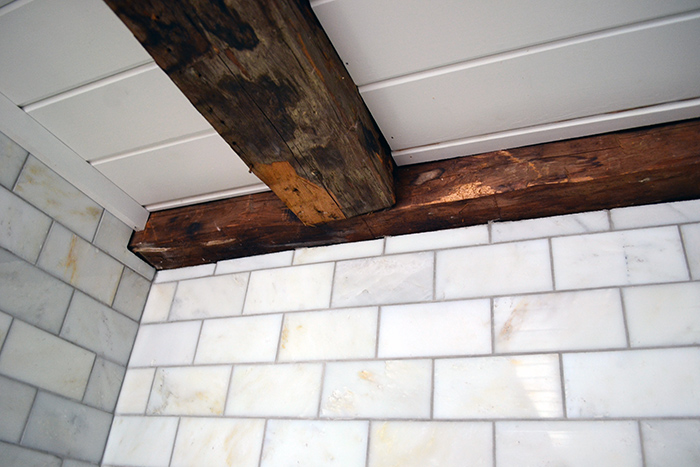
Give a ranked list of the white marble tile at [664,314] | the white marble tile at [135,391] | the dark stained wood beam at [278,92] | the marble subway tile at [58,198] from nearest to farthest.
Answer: the dark stained wood beam at [278,92] < the white marble tile at [664,314] < the marble subway tile at [58,198] < the white marble tile at [135,391]

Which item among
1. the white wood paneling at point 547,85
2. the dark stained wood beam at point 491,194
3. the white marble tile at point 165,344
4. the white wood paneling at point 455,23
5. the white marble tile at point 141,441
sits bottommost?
the white marble tile at point 141,441

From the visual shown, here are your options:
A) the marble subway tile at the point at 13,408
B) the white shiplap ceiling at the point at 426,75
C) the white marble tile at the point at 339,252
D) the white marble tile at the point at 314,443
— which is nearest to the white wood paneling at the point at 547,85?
the white shiplap ceiling at the point at 426,75

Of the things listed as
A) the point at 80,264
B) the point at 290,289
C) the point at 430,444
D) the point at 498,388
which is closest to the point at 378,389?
the point at 430,444

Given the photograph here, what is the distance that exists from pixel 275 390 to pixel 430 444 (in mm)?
514

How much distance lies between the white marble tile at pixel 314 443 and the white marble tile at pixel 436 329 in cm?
23

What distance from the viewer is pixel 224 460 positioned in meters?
1.54

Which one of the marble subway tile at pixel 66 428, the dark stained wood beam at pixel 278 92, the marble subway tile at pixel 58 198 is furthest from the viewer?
the marble subway tile at pixel 58 198

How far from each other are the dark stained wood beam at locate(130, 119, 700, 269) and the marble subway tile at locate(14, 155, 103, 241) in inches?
9.5

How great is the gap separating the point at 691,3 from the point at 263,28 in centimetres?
92

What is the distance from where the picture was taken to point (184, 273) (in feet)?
6.48

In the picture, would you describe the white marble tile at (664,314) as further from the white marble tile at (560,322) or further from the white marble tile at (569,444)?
the white marble tile at (569,444)

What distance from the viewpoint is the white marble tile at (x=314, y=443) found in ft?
4.58

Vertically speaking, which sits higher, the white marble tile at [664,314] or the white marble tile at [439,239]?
the white marble tile at [439,239]

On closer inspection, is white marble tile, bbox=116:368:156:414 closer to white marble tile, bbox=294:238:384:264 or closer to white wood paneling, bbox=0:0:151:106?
white marble tile, bbox=294:238:384:264
